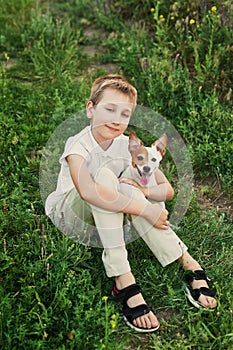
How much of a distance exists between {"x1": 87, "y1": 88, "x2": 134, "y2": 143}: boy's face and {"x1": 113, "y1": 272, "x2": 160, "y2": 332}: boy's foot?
811 millimetres

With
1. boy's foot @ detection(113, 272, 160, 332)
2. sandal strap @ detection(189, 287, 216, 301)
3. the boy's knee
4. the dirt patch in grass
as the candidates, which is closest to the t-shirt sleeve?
the boy's knee

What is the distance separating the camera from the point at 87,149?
340cm

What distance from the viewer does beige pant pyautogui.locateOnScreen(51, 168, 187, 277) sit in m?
3.27

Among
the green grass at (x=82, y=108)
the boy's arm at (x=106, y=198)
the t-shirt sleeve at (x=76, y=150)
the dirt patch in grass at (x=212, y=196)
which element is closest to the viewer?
the green grass at (x=82, y=108)

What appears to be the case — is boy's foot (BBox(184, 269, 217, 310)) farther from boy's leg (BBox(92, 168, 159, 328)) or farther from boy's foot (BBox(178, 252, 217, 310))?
boy's leg (BBox(92, 168, 159, 328))

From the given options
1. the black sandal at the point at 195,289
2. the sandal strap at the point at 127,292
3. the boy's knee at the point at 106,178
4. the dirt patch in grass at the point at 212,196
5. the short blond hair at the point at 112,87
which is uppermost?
the short blond hair at the point at 112,87

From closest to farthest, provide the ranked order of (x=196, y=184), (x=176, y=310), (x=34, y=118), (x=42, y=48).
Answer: (x=176, y=310)
(x=196, y=184)
(x=34, y=118)
(x=42, y=48)

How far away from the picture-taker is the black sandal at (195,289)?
333 centimetres

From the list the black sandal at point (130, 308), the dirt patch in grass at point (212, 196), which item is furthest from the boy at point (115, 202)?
the dirt patch in grass at point (212, 196)

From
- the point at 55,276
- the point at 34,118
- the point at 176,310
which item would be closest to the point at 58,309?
the point at 55,276

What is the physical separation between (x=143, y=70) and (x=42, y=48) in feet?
3.18

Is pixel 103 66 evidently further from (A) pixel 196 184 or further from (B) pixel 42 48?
(A) pixel 196 184

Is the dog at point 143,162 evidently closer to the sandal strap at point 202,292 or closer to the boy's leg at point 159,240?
the boy's leg at point 159,240

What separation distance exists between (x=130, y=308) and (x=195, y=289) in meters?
0.40
